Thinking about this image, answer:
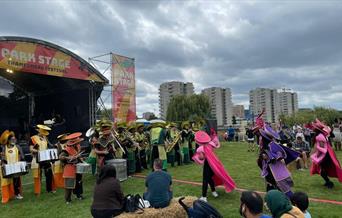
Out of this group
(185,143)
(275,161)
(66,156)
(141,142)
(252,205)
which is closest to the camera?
(252,205)

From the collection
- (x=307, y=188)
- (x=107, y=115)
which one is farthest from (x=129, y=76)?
(x=307, y=188)

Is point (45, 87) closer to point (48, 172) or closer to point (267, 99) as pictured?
point (48, 172)

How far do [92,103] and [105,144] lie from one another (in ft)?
28.0

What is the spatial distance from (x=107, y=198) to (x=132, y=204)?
45 centimetres

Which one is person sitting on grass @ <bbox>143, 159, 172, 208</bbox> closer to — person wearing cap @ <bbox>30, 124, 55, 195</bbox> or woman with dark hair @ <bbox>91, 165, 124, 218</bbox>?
woman with dark hair @ <bbox>91, 165, 124, 218</bbox>

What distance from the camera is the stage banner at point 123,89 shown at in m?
19.1

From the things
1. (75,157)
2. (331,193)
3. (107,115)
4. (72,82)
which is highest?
(72,82)

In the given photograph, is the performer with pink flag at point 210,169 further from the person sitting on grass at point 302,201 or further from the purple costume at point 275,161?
the person sitting on grass at point 302,201

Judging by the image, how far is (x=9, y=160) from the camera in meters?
8.45

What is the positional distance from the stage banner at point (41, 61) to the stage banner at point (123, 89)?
103 inches

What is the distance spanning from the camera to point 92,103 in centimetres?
1727

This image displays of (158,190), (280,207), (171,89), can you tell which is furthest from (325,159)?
(171,89)

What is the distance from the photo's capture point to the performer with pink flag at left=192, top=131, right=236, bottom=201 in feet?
24.4

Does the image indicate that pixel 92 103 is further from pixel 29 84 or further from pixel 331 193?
pixel 331 193
